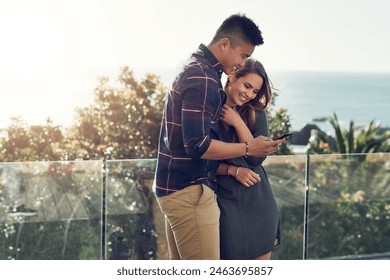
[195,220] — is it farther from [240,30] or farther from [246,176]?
[240,30]

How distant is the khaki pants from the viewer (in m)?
2.75

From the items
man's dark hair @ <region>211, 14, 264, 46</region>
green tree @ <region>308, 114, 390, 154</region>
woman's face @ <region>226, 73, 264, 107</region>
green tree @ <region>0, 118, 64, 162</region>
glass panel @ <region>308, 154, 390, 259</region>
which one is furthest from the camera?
green tree @ <region>308, 114, 390, 154</region>

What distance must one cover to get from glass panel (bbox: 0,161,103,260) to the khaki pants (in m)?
1.68

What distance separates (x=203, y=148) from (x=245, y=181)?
0.37m

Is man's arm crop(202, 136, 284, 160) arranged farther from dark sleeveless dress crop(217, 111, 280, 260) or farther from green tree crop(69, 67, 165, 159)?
green tree crop(69, 67, 165, 159)

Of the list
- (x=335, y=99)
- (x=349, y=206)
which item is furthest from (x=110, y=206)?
(x=335, y=99)

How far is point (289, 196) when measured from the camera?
4801mm

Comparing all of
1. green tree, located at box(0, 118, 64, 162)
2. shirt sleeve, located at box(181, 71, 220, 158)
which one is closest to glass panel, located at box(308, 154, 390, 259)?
shirt sleeve, located at box(181, 71, 220, 158)

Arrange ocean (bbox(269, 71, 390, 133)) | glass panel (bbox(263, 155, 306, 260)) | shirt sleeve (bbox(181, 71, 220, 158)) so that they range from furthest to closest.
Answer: ocean (bbox(269, 71, 390, 133)) → glass panel (bbox(263, 155, 306, 260)) → shirt sleeve (bbox(181, 71, 220, 158))

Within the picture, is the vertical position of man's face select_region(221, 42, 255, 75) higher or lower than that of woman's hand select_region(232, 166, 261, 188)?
higher

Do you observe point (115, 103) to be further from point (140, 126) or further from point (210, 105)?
point (210, 105)

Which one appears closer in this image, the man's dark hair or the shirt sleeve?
the shirt sleeve

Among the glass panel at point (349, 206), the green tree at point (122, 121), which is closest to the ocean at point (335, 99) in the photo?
the green tree at point (122, 121)

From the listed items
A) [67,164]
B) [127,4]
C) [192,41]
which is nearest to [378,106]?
[192,41]
